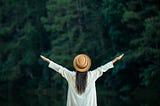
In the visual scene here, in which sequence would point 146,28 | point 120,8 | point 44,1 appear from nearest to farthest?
point 146,28
point 120,8
point 44,1

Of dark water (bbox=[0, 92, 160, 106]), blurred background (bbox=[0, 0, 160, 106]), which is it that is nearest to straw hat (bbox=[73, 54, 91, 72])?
dark water (bbox=[0, 92, 160, 106])

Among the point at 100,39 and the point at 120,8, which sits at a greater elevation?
the point at 120,8

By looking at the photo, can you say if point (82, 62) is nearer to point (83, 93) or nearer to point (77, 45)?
point (83, 93)

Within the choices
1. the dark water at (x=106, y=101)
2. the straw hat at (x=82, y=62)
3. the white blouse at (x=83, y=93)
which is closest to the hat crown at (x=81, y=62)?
the straw hat at (x=82, y=62)

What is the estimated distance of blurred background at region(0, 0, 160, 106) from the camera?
2730cm

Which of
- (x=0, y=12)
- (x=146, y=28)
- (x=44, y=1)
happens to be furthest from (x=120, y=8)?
(x=0, y=12)

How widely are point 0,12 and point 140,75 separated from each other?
17.5 m

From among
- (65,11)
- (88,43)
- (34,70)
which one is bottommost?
(34,70)

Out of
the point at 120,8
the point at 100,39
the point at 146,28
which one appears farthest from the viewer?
the point at 100,39

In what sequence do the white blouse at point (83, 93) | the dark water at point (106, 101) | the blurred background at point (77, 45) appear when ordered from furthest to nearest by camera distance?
the blurred background at point (77, 45)
the dark water at point (106, 101)
the white blouse at point (83, 93)

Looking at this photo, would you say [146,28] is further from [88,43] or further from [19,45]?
[19,45]

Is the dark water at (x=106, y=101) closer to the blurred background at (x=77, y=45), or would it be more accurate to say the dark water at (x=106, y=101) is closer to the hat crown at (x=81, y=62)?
the blurred background at (x=77, y=45)

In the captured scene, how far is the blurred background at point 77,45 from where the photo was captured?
27297mm

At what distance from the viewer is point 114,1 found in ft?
98.8
